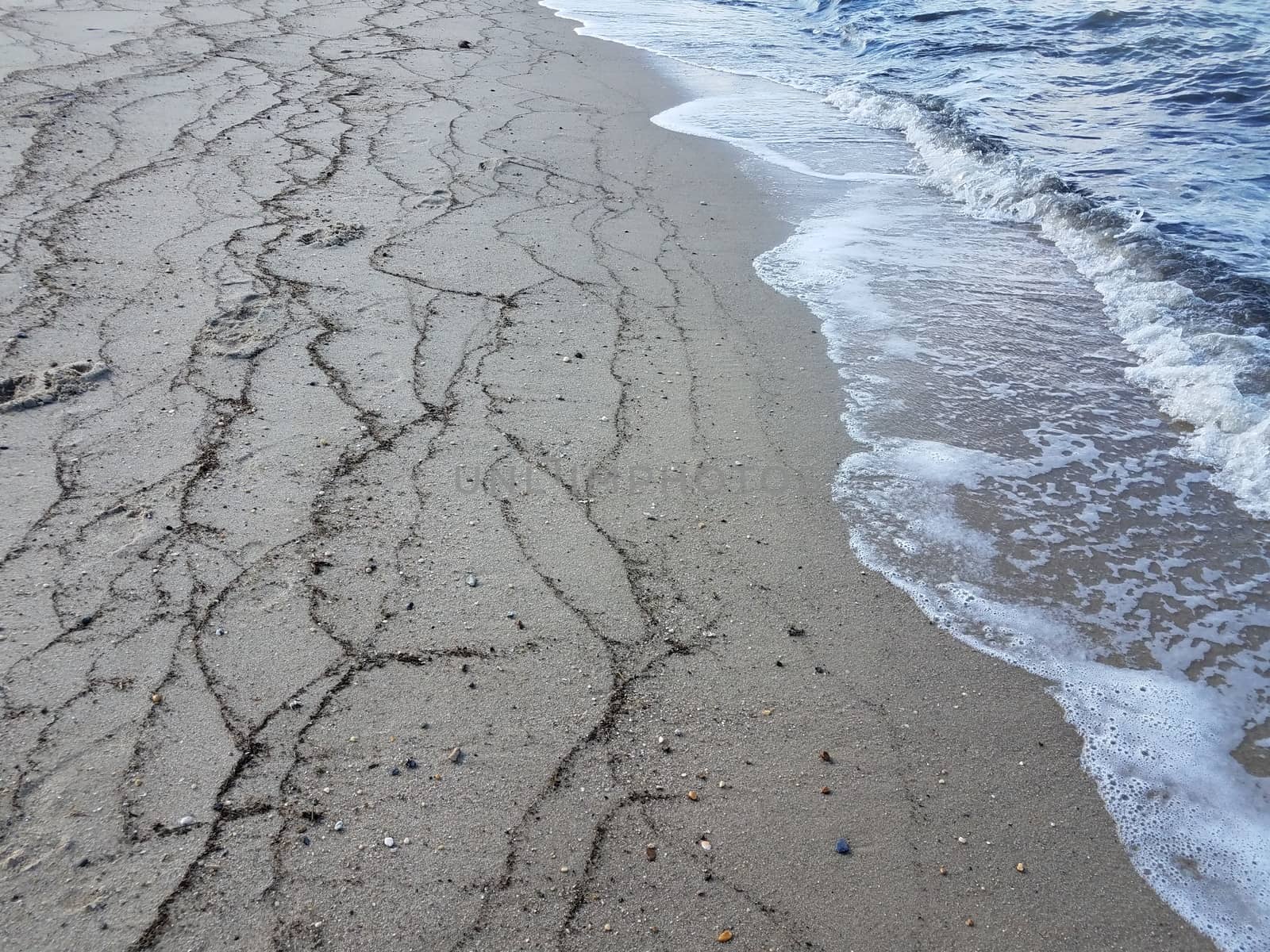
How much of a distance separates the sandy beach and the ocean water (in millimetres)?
188

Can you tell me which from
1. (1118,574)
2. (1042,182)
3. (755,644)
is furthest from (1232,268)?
(755,644)

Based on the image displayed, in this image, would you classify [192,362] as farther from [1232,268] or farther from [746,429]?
[1232,268]

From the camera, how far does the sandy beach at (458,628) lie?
71.7 inches

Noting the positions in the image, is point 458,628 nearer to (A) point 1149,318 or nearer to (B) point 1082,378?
(B) point 1082,378

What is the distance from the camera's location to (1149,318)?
14.3 feet

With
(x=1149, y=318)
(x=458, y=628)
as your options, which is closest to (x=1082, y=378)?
(x=1149, y=318)

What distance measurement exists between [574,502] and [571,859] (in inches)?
50.3

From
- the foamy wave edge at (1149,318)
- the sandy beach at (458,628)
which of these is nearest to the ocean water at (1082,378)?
the foamy wave edge at (1149,318)

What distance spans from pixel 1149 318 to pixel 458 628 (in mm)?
3921

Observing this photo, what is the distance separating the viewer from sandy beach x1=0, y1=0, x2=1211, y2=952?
5.98ft

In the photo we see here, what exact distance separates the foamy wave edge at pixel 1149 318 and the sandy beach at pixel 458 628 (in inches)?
59.6

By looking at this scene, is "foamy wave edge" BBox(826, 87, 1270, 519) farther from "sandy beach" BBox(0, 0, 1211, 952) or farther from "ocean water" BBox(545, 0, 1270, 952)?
"sandy beach" BBox(0, 0, 1211, 952)

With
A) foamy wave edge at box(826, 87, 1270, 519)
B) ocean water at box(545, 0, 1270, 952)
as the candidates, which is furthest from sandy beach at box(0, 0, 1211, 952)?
foamy wave edge at box(826, 87, 1270, 519)

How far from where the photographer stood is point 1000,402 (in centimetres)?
366
